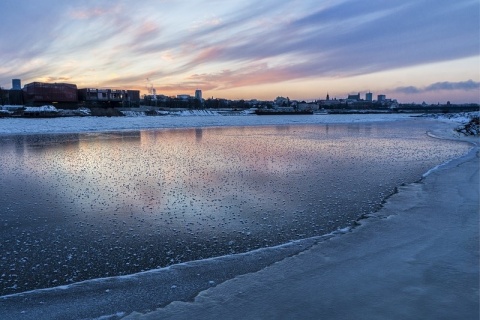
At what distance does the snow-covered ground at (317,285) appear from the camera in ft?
12.8

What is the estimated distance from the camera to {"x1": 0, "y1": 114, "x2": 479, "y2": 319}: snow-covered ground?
391cm

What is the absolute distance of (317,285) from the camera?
4473mm

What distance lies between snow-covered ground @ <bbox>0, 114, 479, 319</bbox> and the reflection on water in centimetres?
46

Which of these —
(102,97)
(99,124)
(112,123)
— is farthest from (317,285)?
(102,97)

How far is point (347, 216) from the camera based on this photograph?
23.8ft

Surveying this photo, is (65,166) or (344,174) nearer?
(344,174)

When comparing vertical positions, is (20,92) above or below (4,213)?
above

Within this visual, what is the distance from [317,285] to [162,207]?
447 cm

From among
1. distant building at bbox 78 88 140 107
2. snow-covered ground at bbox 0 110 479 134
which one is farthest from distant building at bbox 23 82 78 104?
snow-covered ground at bbox 0 110 479 134

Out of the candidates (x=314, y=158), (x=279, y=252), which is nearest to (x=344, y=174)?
(x=314, y=158)

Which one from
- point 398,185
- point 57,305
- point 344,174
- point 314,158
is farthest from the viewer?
point 314,158

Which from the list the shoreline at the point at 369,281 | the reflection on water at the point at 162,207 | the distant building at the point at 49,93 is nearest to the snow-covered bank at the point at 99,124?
the reflection on water at the point at 162,207

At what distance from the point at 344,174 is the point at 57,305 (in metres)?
9.28

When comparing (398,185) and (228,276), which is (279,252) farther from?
(398,185)
